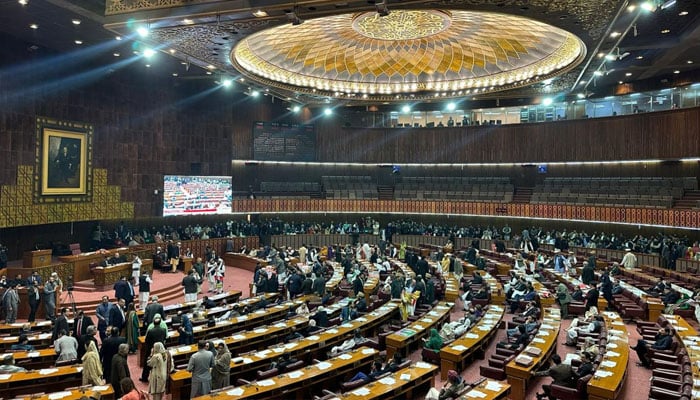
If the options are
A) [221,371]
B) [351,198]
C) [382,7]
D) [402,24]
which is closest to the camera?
[221,371]

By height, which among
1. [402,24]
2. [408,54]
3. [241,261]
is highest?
[408,54]

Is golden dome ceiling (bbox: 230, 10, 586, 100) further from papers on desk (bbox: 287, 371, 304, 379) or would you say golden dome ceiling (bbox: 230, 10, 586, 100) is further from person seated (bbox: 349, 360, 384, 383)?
person seated (bbox: 349, 360, 384, 383)

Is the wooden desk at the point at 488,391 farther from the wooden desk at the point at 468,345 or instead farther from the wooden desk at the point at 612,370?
the wooden desk at the point at 468,345

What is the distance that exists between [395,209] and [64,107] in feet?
62.7

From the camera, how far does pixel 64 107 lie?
20.0 meters

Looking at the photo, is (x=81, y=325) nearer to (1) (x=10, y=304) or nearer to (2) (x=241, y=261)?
(1) (x=10, y=304)

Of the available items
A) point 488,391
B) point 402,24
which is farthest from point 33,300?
point 402,24

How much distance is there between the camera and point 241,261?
2488 cm

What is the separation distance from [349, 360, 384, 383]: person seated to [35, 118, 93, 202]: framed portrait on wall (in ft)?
55.1

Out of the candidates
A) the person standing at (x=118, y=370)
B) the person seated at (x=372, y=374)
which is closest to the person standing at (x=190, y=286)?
the person standing at (x=118, y=370)

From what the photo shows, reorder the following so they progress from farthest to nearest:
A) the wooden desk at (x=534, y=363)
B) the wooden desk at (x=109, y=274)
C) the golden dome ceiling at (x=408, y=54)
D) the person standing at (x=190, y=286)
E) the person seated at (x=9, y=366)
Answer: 1. the golden dome ceiling at (x=408, y=54)
2. the wooden desk at (x=109, y=274)
3. the person standing at (x=190, y=286)
4. the wooden desk at (x=534, y=363)
5. the person seated at (x=9, y=366)

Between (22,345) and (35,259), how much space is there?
823cm

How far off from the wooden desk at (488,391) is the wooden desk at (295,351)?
12.1 feet

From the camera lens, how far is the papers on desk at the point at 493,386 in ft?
24.9
